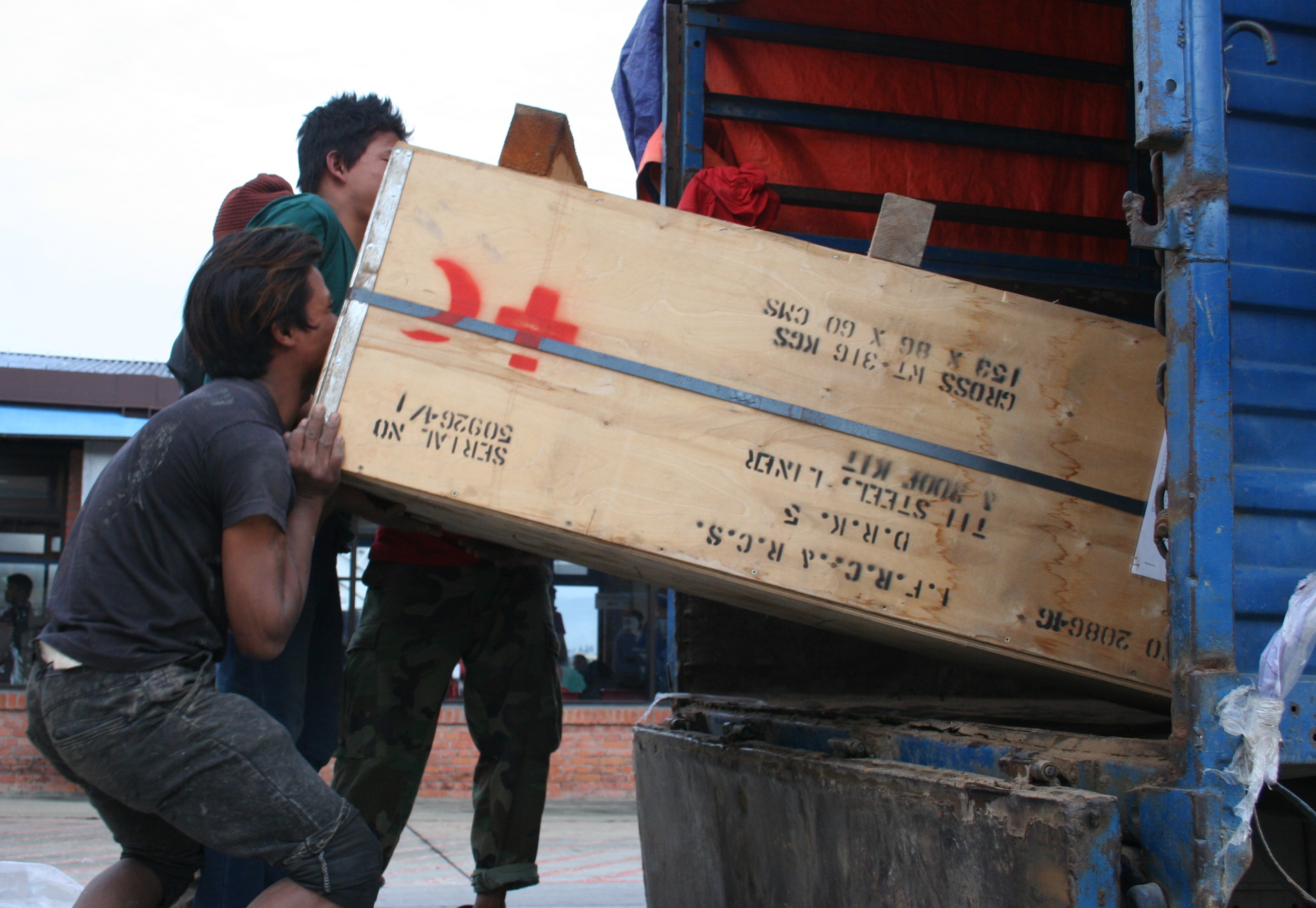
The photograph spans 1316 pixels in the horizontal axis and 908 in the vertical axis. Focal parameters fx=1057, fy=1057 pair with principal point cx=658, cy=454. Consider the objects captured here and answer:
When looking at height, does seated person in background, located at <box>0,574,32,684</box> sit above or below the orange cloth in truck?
below

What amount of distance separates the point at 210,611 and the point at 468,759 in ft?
26.7

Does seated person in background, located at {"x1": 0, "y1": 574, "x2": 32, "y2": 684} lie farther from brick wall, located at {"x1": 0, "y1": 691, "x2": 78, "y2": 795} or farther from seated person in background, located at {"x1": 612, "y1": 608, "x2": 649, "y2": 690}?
seated person in background, located at {"x1": 612, "y1": 608, "x2": 649, "y2": 690}

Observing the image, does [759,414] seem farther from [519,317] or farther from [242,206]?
[242,206]

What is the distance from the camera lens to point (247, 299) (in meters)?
2.07

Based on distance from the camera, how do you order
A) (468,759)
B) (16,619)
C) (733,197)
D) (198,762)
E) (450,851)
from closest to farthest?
1. (198,762)
2. (733,197)
3. (450,851)
4. (16,619)
5. (468,759)

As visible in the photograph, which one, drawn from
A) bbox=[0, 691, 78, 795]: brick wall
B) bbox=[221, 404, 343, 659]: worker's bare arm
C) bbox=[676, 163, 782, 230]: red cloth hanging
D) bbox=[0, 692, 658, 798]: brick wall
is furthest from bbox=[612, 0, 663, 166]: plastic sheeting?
bbox=[0, 691, 78, 795]: brick wall

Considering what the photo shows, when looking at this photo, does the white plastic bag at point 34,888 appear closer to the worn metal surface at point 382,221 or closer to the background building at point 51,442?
the worn metal surface at point 382,221

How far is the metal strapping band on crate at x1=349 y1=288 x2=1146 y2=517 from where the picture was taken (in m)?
2.07

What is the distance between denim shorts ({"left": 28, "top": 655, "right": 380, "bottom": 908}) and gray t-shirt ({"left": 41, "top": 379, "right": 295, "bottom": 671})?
0.06 m

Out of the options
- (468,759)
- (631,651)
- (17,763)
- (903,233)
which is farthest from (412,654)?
(17,763)

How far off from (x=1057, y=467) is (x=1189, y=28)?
0.83 meters

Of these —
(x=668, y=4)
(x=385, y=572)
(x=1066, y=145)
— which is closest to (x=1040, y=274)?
(x=1066, y=145)

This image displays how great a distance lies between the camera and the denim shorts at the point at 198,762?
5.94ft

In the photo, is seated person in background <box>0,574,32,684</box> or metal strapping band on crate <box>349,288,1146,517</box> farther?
seated person in background <box>0,574,32,684</box>
